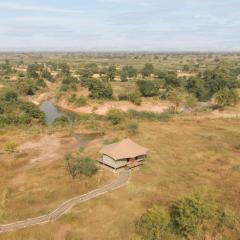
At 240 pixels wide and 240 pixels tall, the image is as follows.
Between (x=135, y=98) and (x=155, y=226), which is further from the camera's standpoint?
(x=135, y=98)

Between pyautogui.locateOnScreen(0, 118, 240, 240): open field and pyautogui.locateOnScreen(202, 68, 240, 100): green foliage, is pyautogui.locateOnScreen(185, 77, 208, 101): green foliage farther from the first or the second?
pyautogui.locateOnScreen(0, 118, 240, 240): open field

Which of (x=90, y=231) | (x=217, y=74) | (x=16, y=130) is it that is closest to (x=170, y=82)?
(x=217, y=74)

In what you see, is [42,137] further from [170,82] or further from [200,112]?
[170,82]

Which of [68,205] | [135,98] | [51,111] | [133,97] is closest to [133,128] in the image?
[68,205]

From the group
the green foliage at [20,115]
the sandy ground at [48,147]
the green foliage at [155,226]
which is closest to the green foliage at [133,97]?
the green foliage at [20,115]

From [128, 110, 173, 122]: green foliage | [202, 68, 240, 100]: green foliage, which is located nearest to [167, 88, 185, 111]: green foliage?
[128, 110, 173, 122]: green foliage

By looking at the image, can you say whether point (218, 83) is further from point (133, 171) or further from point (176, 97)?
point (133, 171)

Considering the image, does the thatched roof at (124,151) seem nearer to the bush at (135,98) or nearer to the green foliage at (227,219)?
the green foliage at (227,219)
